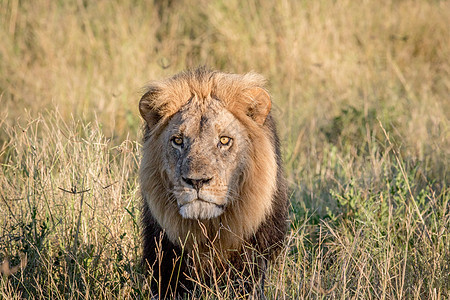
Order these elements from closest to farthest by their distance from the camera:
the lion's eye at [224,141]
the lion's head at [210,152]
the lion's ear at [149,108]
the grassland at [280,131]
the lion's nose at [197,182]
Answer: the lion's nose at [197,182], the lion's head at [210,152], the lion's eye at [224,141], the lion's ear at [149,108], the grassland at [280,131]

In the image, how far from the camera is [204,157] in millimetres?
3426

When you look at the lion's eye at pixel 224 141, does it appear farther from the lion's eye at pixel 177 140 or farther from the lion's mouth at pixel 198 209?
the lion's mouth at pixel 198 209

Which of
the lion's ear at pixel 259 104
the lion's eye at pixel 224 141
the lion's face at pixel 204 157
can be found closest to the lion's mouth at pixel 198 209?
the lion's face at pixel 204 157

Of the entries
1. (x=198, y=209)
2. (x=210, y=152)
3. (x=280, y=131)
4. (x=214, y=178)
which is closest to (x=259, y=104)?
(x=210, y=152)

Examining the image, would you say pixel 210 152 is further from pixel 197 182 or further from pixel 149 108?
pixel 149 108

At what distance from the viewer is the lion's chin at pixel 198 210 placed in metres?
3.34

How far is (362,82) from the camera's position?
7.74m

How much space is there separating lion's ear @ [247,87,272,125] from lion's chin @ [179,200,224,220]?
609 millimetres

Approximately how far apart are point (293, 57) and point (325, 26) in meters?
0.79

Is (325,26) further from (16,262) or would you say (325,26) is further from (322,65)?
(16,262)

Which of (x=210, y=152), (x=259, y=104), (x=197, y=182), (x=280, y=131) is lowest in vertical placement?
(x=280, y=131)

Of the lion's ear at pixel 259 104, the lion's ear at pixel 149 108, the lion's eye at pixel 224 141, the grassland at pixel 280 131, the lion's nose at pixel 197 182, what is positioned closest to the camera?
the lion's nose at pixel 197 182

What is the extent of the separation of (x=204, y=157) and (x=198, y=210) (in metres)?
0.28

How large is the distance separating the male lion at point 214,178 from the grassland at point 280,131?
211 mm
